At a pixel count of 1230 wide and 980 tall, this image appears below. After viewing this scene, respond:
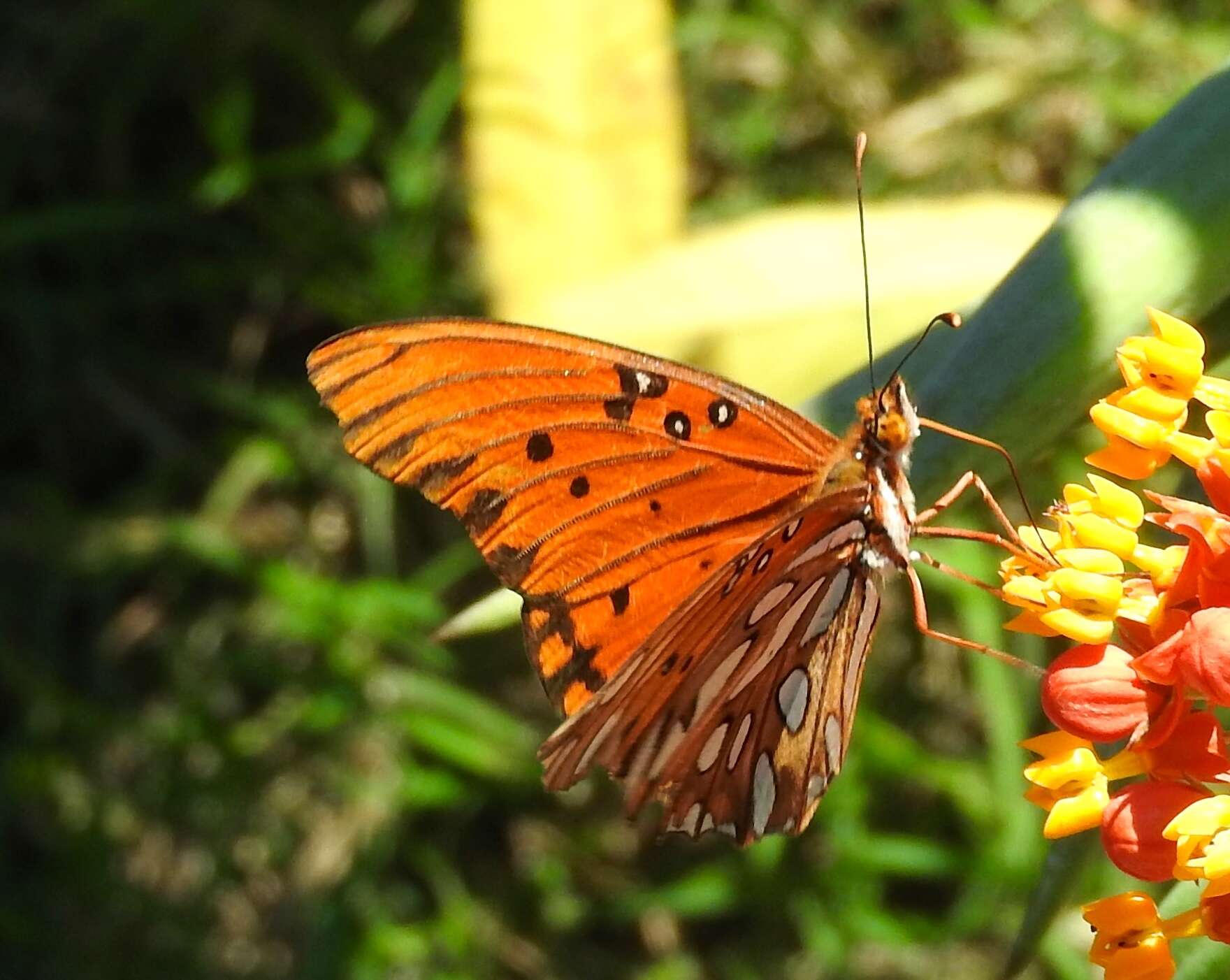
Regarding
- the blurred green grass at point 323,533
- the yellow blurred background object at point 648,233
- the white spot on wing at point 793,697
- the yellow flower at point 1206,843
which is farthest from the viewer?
the blurred green grass at point 323,533

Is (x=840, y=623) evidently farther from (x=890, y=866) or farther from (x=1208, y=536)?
(x=890, y=866)

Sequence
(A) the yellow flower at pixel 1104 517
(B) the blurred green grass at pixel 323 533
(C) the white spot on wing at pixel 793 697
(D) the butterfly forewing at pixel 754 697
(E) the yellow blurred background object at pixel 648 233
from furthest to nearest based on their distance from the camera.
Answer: (B) the blurred green grass at pixel 323 533, (E) the yellow blurred background object at pixel 648 233, (C) the white spot on wing at pixel 793 697, (D) the butterfly forewing at pixel 754 697, (A) the yellow flower at pixel 1104 517

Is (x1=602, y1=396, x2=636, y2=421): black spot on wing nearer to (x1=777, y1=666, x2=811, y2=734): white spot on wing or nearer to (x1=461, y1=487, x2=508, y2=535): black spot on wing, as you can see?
(x1=461, y1=487, x2=508, y2=535): black spot on wing

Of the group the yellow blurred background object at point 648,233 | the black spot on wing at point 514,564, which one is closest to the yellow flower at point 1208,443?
the black spot on wing at point 514,564

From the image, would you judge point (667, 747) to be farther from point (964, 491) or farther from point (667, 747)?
point (964, 491)

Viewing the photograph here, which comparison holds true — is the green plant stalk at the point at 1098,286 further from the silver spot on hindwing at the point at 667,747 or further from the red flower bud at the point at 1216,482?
the silver spot on hindwing at the point at 667,747

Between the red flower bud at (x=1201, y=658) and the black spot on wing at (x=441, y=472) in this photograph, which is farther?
the black spot on wing at (x=441, y=472)

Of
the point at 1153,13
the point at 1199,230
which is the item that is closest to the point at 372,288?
the point at 1153,13

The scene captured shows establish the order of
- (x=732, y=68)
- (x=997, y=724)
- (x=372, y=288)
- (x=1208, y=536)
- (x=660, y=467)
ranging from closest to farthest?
(x=1208, y=536)
(x=660, y=467)
(x=997, y=724)
(x=372, y=288)
(x=732, y=68)
